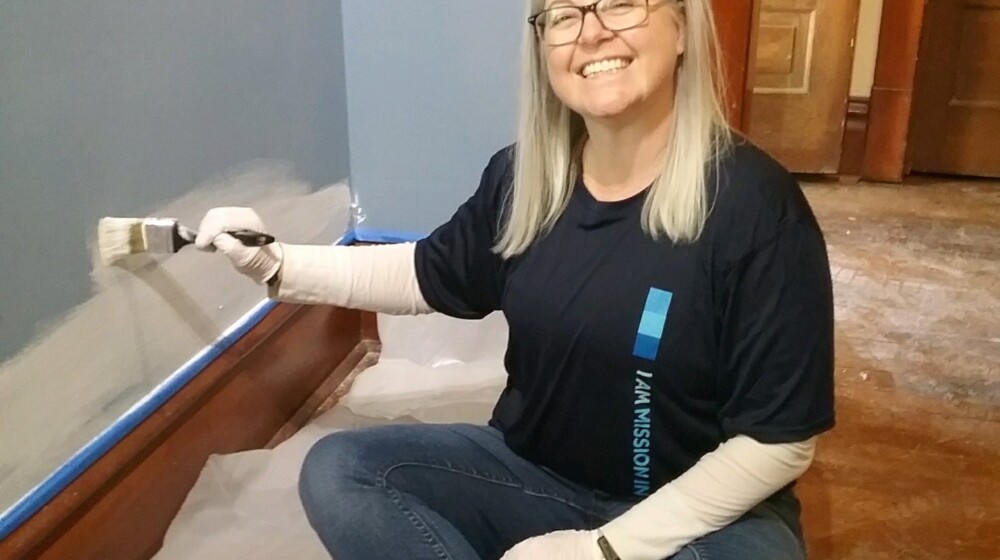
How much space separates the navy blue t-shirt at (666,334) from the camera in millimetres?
983

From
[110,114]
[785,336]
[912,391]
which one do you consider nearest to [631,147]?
[785,336]

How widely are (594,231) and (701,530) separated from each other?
33cm

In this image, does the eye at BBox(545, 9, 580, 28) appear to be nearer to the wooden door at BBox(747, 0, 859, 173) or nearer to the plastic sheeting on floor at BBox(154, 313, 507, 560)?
the plastic sheeting on floor at BBox(154, 313, 507, 560)

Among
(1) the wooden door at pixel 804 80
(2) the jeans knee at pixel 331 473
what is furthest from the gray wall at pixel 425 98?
(1) the wooden door at pixel 804 80

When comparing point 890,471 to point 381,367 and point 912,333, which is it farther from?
point 381,367

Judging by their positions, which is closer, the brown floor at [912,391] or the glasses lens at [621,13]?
the glasses lens at [621,13]

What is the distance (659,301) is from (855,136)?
256 centimetres

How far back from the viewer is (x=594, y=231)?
1.10 meters

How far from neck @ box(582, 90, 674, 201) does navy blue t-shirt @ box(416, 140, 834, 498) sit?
0.07ft

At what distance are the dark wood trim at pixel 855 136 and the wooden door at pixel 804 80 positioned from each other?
26mm

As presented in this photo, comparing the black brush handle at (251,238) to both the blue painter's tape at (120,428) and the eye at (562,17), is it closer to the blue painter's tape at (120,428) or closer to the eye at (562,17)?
the blue painter's tape at (120,428)

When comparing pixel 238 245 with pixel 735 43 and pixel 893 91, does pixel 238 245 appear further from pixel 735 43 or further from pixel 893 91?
pixel 893 91

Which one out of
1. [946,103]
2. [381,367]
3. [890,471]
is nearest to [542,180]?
[381,367]

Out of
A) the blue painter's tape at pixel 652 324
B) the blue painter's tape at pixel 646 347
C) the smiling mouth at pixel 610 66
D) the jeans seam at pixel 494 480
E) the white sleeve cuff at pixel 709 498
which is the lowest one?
the jeans seam at pixel 494 480
